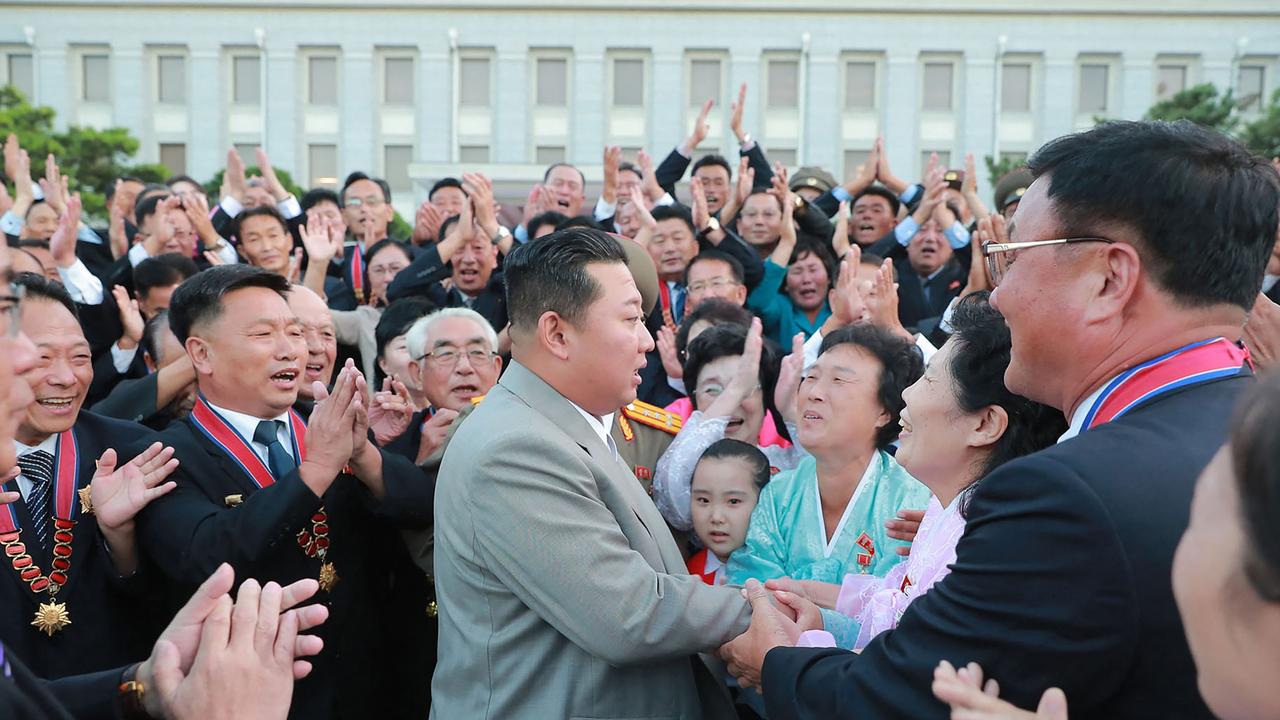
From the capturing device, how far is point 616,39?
1345 inches

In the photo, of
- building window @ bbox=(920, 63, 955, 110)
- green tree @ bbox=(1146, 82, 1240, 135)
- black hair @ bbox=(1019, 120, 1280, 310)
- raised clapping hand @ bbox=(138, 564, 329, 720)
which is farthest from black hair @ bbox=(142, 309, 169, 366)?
building window @ bbox=(920, 63, 955, 110)

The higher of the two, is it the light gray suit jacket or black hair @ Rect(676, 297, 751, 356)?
black hair @ Rect(676, 297, 751, 356)

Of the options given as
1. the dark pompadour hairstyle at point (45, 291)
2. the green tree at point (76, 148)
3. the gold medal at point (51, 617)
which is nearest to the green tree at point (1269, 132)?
the dark pompadour hairstyle at point (45, 291)

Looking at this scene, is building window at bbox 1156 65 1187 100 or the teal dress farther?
building window at bbox 1156 65 1187 100

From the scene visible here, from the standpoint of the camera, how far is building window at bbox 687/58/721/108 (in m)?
33.9

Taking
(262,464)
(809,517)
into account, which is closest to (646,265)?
(809,517)

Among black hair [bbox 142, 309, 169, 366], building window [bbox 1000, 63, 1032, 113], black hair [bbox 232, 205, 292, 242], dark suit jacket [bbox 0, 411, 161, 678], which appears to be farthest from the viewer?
building window [bbox 1000, 63, 1032, 113]

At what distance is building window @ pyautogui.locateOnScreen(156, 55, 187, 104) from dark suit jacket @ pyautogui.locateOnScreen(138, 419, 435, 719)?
34335 mm

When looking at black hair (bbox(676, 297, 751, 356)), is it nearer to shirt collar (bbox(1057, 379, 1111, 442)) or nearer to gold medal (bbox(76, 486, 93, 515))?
gold medal (bbox(76, 486, 93, 515))

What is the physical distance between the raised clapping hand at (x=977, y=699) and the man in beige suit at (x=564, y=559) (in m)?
0.82

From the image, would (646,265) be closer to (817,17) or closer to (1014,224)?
(1014,224)

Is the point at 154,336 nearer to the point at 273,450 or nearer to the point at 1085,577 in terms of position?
the point at 273,450

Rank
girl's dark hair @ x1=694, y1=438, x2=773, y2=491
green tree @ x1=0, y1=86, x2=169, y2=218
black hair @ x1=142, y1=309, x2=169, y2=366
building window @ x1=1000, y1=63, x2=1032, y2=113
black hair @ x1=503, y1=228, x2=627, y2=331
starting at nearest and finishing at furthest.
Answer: black hair @ x1=503, y1=228, x2=627, y2=331, girl's dark hair @ x1=694, y1=438, x2=773, y2=491, black hair @ x1=142, y1=309, x2=169, y2=366, green tree @ x1=0, y1=86, x2=169, y2=218, building window @ x1=1000, y1=63, x2=1032, y2=113

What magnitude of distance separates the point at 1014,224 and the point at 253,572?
7.61ft
